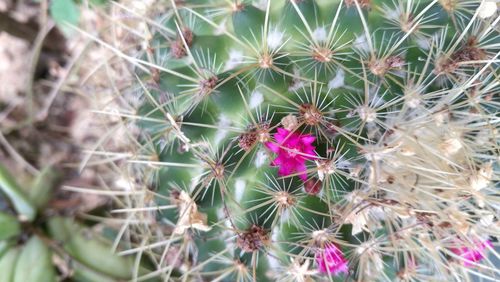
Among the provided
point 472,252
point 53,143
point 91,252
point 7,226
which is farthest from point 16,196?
point 472,252

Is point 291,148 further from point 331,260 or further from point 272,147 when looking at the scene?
point 331,260

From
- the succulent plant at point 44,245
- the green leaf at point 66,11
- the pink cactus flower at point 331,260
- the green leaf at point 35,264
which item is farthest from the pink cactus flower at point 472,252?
the green leaf at point 66,11

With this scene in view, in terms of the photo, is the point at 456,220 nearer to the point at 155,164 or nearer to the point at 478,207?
the point at 478,207

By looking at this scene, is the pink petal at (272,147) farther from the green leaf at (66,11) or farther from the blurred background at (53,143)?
the green leaf at (66,11)

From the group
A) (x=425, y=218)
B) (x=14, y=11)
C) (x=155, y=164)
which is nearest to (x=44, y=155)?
(x=14, y=11)

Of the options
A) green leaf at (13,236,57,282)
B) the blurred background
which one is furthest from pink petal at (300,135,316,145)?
green leaf at (13,236,57,282)
